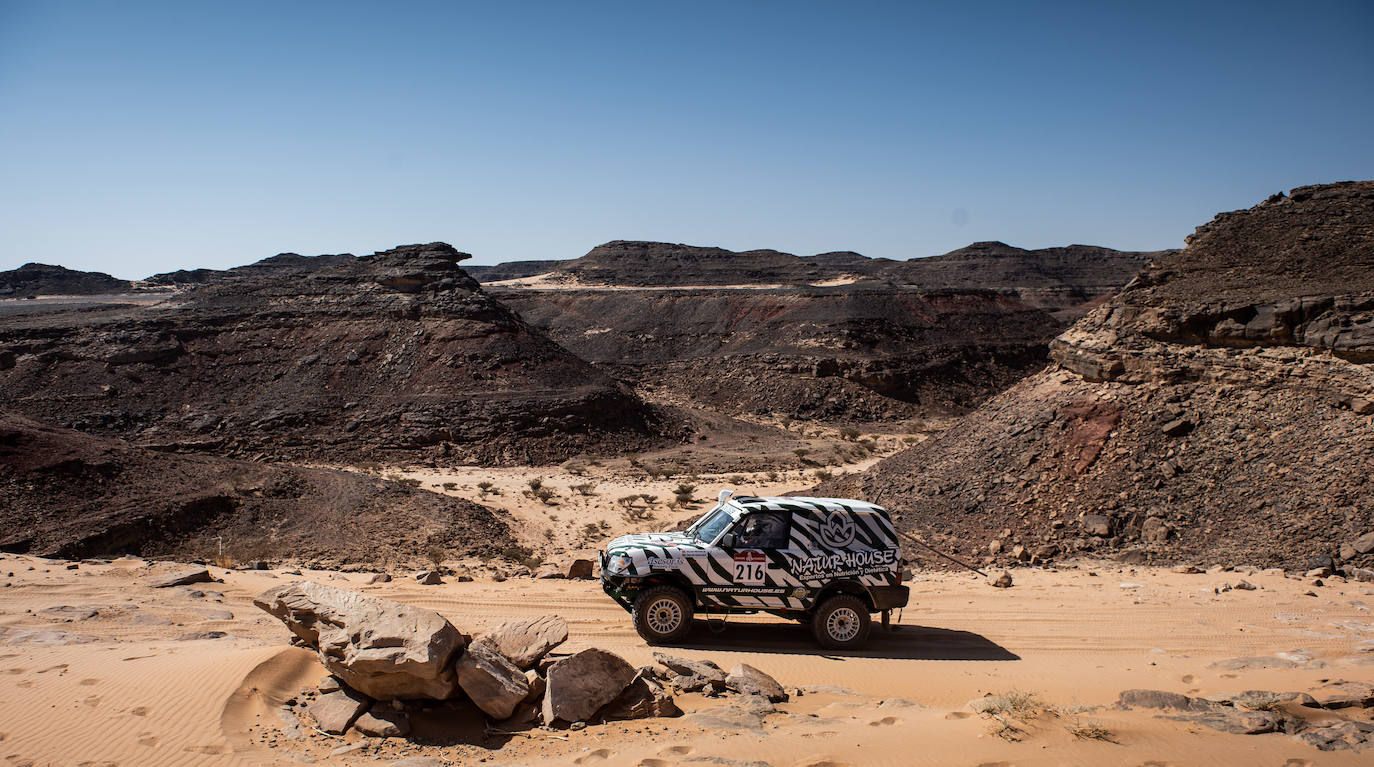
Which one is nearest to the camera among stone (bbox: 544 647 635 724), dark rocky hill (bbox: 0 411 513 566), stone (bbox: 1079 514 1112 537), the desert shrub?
stone (bbox: 544 647 635 724)

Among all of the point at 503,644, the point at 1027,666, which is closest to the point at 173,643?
the point at 503,644

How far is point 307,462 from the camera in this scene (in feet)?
96.7

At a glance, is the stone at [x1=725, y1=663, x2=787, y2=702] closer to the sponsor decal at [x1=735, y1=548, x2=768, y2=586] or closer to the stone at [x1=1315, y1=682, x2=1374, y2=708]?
the sponsor decal at [x1=735, y1=548, x2=768, y2=586]

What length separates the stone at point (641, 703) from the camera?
7.40 meters

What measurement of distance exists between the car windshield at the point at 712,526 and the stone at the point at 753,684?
209 cm

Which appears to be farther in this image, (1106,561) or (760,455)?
(760,455)

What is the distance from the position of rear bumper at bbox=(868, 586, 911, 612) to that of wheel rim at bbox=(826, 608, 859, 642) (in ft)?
0.97

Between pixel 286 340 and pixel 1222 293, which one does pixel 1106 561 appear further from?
pixel 286 340

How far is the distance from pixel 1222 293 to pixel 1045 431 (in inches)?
183

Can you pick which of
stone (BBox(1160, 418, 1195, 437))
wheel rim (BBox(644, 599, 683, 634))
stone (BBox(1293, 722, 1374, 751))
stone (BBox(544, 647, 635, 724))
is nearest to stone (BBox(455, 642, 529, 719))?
stone (BBox(544, 647, 635, 724))

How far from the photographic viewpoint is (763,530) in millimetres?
10125

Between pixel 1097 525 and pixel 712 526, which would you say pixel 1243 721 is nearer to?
pixel 712 526

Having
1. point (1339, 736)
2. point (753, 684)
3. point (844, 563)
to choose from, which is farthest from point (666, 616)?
point (1339, 736)

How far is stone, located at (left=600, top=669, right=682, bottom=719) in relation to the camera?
7.40 meters
